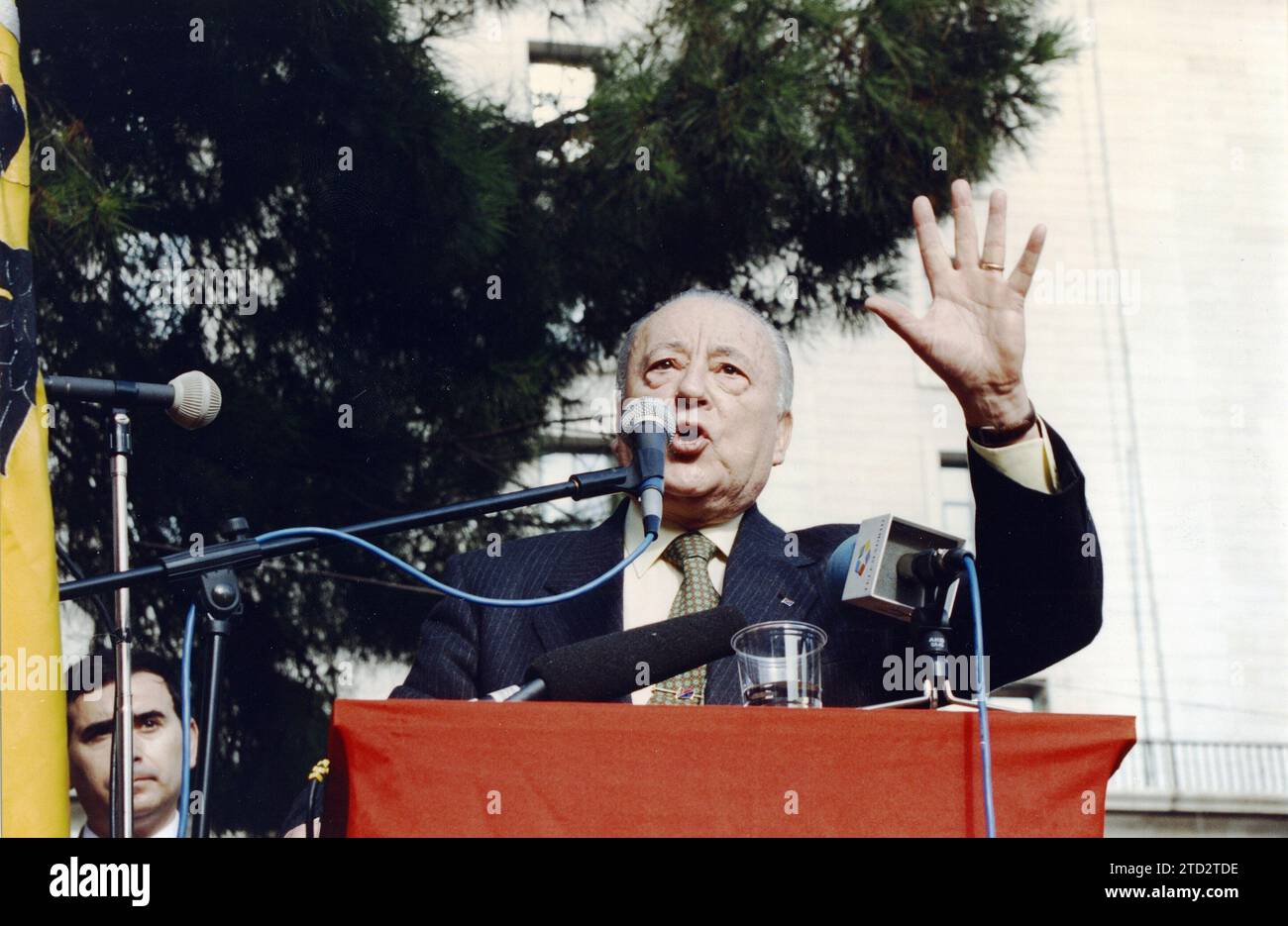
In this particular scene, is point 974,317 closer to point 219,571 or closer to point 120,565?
point 219,571

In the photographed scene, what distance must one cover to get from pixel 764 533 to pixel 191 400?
3.17 feet

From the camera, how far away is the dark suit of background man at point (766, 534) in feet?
7.45

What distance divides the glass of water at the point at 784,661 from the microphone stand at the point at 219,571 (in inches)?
10.1

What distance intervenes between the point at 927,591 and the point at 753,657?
23 cm

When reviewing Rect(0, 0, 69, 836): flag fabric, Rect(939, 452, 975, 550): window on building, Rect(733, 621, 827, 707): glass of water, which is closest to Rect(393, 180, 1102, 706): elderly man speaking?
Rect(733, 621, 827, 707): glass of water

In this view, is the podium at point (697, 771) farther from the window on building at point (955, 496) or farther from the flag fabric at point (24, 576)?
the window on building at point (955, 496)

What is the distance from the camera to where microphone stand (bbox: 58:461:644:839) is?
1.72m

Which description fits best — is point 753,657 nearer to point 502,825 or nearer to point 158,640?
point 502,825

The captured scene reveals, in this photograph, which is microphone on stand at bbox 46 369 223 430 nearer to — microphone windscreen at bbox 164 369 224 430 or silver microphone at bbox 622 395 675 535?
microphone windscreen at bbox 164 369 224 430

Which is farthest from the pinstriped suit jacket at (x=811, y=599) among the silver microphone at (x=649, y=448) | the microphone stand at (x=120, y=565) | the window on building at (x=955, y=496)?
the window on building at (x=955, y=496)

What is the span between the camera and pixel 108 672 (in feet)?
11.6

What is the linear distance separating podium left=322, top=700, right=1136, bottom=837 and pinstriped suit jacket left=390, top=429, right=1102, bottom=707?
318 mm

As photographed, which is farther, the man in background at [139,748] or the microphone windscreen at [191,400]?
the man in background at [139,748]
